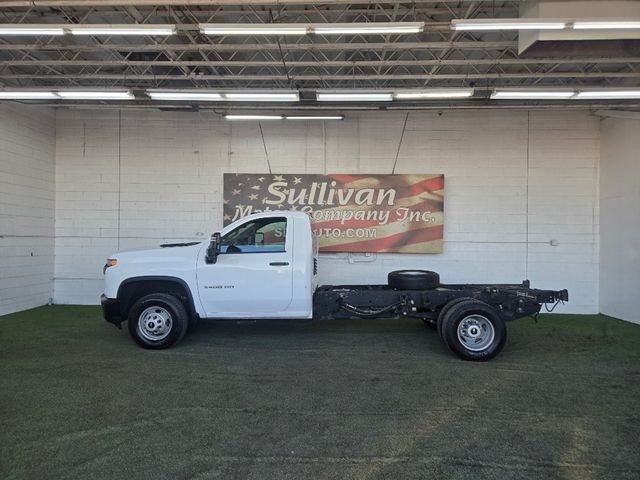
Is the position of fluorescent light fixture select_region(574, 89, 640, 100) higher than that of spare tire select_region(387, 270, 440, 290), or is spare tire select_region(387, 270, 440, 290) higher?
fluorescent light fixture select_region(574, 89, 640, 100)

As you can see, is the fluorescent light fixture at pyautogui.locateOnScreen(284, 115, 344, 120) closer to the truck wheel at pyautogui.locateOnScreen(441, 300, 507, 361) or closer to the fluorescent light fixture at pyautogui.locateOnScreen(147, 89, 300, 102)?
the fluorescent light fixture at pyautogui.locateOnScreen(147, 89, 300, 102)

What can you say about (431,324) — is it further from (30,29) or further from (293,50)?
(30,29)

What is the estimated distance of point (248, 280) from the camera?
573cm

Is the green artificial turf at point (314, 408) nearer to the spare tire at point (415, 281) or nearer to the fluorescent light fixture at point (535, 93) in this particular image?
the spare tire at point (415, 281)

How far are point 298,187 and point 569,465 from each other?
7.15m

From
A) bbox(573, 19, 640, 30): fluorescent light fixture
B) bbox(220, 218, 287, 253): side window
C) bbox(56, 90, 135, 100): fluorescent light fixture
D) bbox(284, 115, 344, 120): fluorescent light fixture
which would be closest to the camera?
bbox(573, 19, 640, 30): fluorescent light fixture

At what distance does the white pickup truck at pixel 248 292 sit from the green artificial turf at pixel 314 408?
1.68 feet

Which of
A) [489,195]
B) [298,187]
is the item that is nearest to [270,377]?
[298,187]

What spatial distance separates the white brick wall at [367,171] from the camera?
885cm

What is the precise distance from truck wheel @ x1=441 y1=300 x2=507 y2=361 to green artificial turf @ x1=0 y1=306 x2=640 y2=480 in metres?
0.19

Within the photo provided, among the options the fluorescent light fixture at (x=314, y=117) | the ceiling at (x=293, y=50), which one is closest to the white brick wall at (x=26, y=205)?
the ceiling at (x=293, y=50)

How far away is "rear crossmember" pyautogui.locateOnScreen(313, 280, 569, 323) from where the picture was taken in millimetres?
5797

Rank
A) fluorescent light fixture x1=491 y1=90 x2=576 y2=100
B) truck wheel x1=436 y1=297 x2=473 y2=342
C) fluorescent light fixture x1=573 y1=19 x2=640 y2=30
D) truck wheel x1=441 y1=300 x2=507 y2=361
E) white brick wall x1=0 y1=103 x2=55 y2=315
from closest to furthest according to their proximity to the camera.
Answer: fluorescent light fixture x1=573 y1=19 x2=640 y2=30
truck wheel x1=441 y1=300 x2=507 y2=361
truck wheel x1=436 y1=297 x2=473 y2=342
fluorescent light fixture x1=491 y1=90 x2=576 y2=100
white brick wall x1=0 y1=103 x2=55 y2=315

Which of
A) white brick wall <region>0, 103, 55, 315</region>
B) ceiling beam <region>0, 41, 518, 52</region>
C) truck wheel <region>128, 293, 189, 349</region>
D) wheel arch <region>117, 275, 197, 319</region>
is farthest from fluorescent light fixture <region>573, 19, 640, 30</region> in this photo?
white brick wall <region>0, 103, 55, 315</region>
